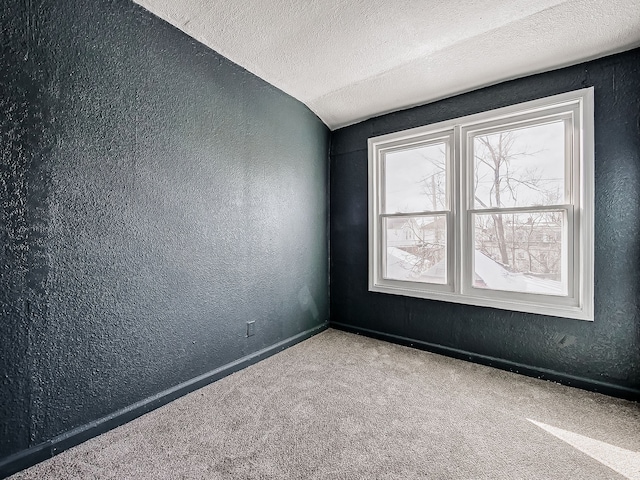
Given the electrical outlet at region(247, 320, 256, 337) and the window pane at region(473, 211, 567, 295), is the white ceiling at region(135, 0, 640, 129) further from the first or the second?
the electrical outlet at region(247, 320, 256, 337)

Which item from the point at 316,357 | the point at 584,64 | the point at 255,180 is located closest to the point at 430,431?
the point at 316,357

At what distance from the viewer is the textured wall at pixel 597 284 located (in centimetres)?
195

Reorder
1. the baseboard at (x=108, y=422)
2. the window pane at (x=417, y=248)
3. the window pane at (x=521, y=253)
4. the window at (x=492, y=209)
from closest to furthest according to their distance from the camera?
the baseboard at (x=108, y=422)
the window at (x=492, y=209)
the window pane at (x=521, y=253)
the window pane at (x=417, y=248)

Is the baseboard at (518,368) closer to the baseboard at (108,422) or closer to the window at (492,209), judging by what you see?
the window at (492,209)

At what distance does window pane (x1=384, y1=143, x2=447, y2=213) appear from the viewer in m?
2.79

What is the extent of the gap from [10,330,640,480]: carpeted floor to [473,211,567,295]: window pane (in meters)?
0.73

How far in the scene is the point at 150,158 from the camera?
180 centimetres

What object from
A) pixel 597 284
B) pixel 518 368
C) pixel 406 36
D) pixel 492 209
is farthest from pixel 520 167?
pixel 518 368

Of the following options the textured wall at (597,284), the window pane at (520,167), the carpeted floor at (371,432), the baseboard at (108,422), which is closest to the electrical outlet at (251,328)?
the baseboard at (108,422)

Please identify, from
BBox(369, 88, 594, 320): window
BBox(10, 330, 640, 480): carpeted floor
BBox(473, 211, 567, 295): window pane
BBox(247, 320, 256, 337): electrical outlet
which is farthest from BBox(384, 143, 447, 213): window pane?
BBox(247, 320, 256, 337): electrical outlet

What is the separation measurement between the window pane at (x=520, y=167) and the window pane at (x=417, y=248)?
45 cm

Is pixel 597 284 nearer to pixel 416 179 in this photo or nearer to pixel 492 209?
pixel 492 209

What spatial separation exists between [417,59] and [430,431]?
2.49 m

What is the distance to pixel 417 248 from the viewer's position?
2.94 m
